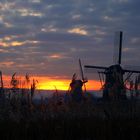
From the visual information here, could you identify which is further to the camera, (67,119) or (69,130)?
(67,119)

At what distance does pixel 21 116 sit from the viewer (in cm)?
1143

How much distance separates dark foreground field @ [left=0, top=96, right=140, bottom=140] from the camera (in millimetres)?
9539

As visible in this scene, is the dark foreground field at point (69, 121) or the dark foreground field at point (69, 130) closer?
the dark foreground field at point (69, 130)

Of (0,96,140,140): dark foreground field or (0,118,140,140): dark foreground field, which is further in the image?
(0,96,140,140): dark foreground field

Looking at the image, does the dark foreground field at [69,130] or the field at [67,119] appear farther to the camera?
the field at [67,119]

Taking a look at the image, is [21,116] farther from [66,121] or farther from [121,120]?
[121,120]

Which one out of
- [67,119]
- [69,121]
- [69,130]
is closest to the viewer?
[69,130]

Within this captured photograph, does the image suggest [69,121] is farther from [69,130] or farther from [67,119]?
[69,130]

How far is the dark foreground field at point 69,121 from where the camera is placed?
9.54m

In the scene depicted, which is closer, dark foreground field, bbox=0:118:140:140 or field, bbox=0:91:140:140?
dark foreground field, bbox=0:118:140:140

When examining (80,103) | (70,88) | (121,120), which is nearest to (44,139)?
(121,120)

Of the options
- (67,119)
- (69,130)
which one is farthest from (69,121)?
(69,130)

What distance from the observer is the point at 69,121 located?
1090 cm

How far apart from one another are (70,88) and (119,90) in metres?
1.75
